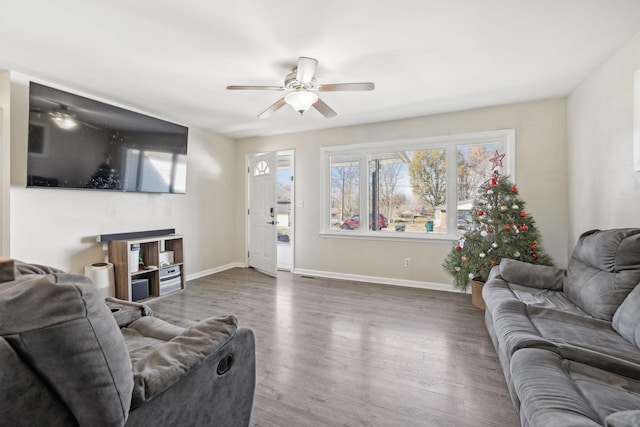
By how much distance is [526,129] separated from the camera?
356cm

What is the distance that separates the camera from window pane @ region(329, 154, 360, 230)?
4.62 meters

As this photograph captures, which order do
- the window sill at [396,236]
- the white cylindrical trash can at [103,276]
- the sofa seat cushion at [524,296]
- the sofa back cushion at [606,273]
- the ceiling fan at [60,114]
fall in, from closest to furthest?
the sofa back cushion at [606,273] < the sofa seat cushion at [524,296] < the ceiling fan at [60,114] < the white cylindrical trash can at [103,276] < the window sill at [396,236]

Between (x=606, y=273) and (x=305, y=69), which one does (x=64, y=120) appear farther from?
(x=606, y=273)

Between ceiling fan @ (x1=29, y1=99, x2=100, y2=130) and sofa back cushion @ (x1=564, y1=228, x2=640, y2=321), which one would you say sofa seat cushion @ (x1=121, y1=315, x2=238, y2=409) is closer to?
sofa back cushion @ (x1=564, y1=228, x2=640, y2=321)

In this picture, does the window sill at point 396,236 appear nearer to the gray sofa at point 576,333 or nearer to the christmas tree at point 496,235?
the christmas tree at point 496,235

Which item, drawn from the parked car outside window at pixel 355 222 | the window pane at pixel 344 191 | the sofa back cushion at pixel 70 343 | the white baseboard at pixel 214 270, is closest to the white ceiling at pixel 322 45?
the window pane at pixel 344 191

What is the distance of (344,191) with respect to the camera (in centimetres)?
470

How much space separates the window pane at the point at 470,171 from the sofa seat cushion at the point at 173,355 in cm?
348

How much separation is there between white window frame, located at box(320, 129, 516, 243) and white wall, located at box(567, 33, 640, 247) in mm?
627

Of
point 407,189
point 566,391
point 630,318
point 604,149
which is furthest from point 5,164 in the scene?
point 604,149

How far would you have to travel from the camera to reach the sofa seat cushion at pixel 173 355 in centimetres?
92

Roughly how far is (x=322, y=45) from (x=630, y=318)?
8.51ft

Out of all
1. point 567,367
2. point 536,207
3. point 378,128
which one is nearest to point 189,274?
point 378,128

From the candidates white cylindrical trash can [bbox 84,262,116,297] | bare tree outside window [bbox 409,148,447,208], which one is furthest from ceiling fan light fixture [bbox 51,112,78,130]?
bare tree outside window [bbox 409,148,447,208]
